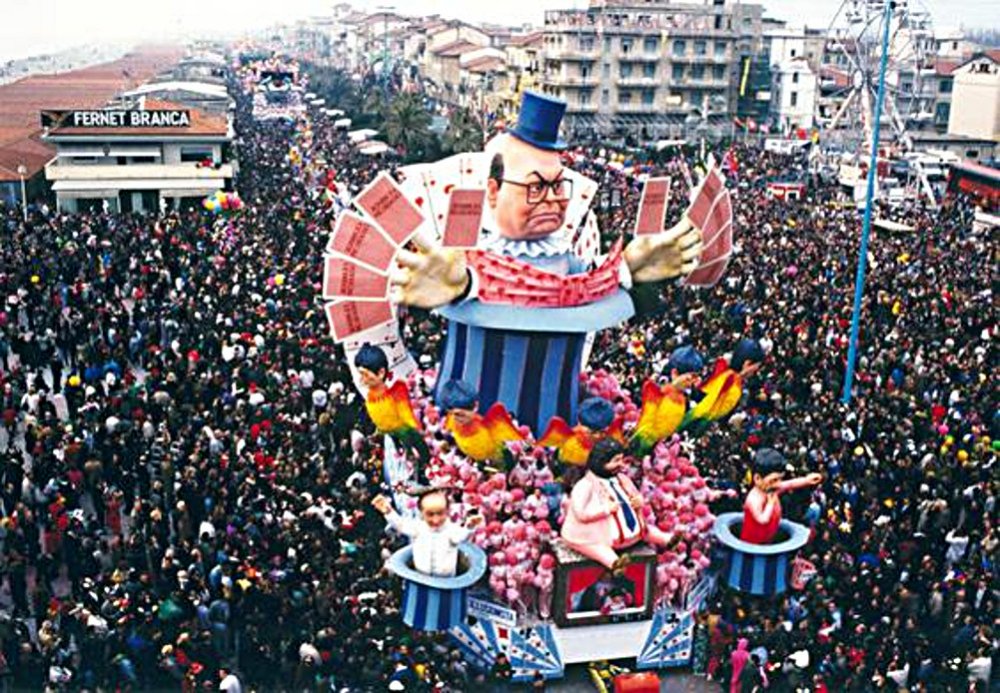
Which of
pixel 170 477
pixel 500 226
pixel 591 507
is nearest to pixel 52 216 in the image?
pixel 170 477

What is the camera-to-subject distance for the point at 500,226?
12.6 metres

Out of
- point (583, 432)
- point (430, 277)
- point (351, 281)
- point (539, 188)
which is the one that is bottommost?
point (583, 432)

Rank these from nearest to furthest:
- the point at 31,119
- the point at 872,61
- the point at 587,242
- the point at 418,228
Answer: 1. the point at 418,228
2. the point at 587,242
3. the point at 872,61
4. the point at 31,119

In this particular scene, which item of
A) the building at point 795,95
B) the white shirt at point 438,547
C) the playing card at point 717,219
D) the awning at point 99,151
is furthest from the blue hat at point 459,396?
the building at point 795,95

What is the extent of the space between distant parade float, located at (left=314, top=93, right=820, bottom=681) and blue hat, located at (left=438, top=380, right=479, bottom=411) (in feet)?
0.05

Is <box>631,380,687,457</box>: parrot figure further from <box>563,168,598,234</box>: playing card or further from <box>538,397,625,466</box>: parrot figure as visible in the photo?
<box>563,168,598,234</box>: playing card

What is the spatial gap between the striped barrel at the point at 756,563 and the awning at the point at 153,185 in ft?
93.0

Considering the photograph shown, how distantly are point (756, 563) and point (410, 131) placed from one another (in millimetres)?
39506

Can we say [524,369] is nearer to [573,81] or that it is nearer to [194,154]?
[194,154]

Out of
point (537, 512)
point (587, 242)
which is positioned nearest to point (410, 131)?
point (587, 242)

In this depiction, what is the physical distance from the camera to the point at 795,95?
66688mm

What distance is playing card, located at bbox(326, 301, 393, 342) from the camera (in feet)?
42.5

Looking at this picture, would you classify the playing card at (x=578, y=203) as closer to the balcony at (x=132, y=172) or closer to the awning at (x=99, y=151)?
the balcony at (x=132, y=172)

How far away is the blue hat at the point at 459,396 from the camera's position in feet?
39.2
